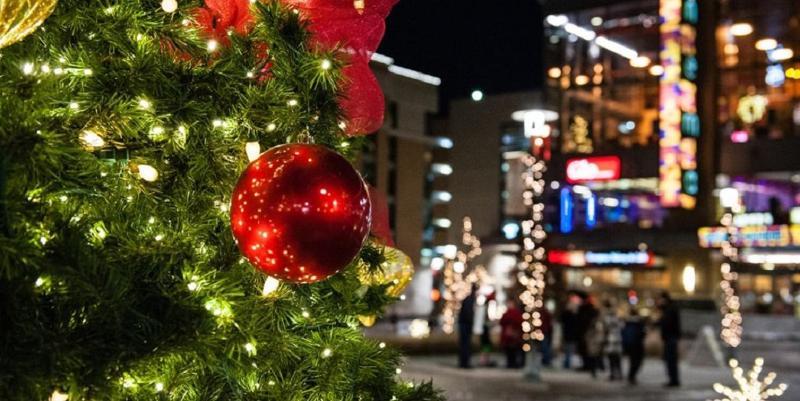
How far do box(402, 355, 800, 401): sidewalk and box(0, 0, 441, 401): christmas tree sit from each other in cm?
1197

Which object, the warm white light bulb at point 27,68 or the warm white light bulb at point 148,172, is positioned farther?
the warm white light bulb at point 148,172

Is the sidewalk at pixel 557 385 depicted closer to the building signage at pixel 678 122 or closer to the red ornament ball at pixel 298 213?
the red ornament ball at pixel 298 213

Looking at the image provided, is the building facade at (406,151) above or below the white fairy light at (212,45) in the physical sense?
above

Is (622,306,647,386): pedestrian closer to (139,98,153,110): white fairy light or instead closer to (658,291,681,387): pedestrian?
(658,291,681,387): pedestrian

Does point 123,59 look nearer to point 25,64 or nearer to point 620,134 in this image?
point 25,64

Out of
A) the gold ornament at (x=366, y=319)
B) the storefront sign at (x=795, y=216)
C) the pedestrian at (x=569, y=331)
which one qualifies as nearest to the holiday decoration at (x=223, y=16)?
the gold ornament at (x=366, y=319)

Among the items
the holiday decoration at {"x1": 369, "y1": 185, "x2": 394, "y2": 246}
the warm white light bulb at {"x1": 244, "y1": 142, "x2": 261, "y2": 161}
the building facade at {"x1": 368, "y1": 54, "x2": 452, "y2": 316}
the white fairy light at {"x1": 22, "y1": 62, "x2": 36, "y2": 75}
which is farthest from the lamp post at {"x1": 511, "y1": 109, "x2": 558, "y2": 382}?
the building facade at {"x1": 368, "y1": 54, "x2": 452, "y2": 316}

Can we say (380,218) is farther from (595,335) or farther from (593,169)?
(593,169)

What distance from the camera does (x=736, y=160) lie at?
4566 centimetres

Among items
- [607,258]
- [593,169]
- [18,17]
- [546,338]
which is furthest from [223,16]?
[593,169]

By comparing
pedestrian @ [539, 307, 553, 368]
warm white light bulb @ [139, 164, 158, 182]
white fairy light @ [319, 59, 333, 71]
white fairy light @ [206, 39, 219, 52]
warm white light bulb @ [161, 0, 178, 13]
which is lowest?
pedestrian @ [539, 307, 553, 368]

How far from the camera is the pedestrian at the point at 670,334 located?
63.2 feet

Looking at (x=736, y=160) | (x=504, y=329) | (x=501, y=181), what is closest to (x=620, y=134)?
(x=736, y=160)

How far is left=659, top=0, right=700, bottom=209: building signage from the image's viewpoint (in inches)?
1500
